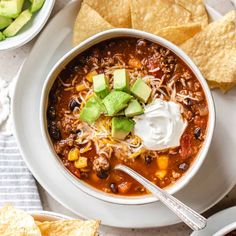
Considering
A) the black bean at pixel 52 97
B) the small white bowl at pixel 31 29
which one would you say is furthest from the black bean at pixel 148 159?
the small white bowl at pixel 31 29

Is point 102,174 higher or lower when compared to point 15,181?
higher

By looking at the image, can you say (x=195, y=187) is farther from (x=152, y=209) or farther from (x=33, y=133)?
(x=33, y=133)

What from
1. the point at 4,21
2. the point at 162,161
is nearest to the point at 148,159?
the point at 162,161

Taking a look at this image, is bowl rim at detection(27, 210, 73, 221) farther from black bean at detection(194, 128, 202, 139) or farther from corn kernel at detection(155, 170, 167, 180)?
black bean at detection(194, 128, 202, 139)

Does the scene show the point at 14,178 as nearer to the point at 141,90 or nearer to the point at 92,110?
the point at 92,110

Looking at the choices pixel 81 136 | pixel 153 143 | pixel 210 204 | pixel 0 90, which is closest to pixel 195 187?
pixel 210 204

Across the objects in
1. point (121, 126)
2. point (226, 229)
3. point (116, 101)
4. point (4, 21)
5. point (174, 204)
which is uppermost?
point (4, 21)

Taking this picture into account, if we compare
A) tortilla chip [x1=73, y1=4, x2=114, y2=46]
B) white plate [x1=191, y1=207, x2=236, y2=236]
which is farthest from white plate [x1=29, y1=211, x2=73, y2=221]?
tortilla chip [x1=73, y1=4, x2=114, y2=46]
